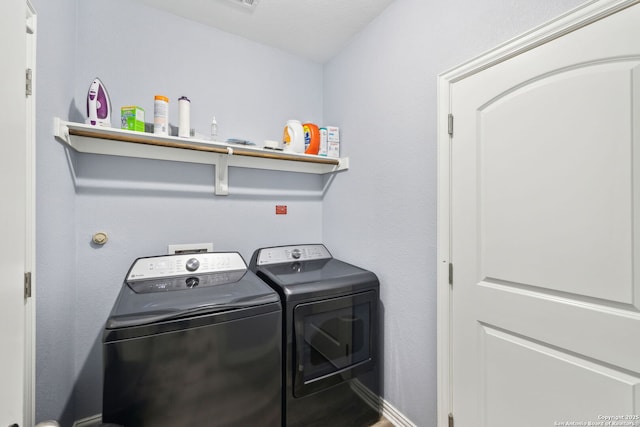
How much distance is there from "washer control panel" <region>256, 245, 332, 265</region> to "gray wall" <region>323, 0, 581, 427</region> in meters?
0.29

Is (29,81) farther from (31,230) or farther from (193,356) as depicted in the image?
(193,356)

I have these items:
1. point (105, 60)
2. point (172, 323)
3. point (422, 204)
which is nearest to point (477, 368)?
point (422, 204)

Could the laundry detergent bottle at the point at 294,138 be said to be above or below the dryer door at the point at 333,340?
above

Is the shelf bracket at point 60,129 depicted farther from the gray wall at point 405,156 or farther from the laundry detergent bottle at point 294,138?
the gray wall at point 405,156

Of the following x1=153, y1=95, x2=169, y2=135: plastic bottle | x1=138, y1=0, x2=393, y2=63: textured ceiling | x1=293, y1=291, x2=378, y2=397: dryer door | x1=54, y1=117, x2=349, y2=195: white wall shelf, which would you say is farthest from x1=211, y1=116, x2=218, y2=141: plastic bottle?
x1=293, y1=291, x2=378, y2=397: dryer door

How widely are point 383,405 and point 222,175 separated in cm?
199

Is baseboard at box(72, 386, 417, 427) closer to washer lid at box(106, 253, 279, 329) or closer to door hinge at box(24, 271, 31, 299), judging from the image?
washer lid at box(106, 253, 279, 329)

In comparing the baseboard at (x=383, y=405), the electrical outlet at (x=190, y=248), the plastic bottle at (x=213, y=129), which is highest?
the plastic bottle at (x=213, y=129)

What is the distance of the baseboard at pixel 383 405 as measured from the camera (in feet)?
5.33

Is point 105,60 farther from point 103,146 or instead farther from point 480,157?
point 480,157

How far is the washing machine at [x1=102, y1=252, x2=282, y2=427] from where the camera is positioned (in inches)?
40.4

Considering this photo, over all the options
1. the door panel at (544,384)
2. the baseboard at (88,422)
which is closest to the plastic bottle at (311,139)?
the door panel at (544,384)

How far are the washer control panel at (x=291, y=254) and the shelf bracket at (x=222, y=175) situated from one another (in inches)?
21.5

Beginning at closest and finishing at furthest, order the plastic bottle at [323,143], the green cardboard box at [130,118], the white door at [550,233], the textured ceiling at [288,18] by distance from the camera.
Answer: the white door at [550,233] < the green cardboard box at [130,118] < the textured ceiling at [288,18] < the plastic bottle at [323,143]
